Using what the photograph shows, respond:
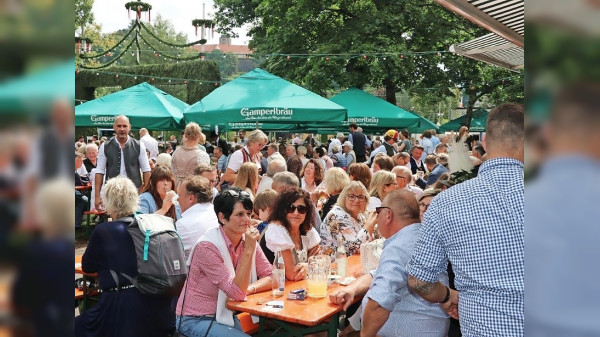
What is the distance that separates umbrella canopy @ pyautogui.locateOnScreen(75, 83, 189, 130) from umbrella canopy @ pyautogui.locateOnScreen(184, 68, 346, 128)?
2480mm

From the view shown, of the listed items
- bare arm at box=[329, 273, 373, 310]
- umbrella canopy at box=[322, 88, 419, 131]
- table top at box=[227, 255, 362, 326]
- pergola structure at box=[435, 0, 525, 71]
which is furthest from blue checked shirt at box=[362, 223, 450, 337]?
umbrella canopy at box=[322, 88, 419, 131]

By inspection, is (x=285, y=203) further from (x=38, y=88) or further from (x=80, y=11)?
(x=38, y=88)

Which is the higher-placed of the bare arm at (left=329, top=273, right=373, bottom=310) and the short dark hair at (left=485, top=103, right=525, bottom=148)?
the short dark hair at (left=485, top=103, right=525, bottom=148)

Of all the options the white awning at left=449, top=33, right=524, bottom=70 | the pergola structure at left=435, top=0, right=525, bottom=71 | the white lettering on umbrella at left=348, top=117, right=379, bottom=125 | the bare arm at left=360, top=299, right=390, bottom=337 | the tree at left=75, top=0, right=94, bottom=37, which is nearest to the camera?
the tree at left=75, top=0, right=94, bottom=37

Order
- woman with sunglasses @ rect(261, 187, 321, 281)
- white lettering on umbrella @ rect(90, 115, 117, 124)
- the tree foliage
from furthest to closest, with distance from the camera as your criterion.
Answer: the tree foliage
white lettering on umbrella @ rect(90, 115, 117, 124)
woman with sunglasses @ rect(261, 187, 321, 281)

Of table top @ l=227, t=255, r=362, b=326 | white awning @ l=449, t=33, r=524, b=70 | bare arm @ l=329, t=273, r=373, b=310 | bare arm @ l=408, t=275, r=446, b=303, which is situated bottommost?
table top @ l=227, t=255, r=362, b=326

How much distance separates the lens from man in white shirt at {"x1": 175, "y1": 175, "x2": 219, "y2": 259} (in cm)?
432

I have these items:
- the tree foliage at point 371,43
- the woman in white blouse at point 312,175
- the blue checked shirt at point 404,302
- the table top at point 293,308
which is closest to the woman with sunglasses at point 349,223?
the table top at point 293,308

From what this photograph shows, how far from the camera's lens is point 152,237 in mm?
3211

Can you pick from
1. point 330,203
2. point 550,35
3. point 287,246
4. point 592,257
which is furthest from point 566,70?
point 330,203

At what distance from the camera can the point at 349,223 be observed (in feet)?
16.6

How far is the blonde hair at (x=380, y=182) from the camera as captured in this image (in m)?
6.17

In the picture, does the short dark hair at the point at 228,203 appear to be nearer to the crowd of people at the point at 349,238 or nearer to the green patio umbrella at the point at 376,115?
the crowd of people at the point at 349,238

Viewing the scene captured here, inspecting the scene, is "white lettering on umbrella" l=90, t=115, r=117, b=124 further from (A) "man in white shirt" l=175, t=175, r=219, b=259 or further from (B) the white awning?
(A) "man in white shirt" l=175, t=175, r=219, b=259
